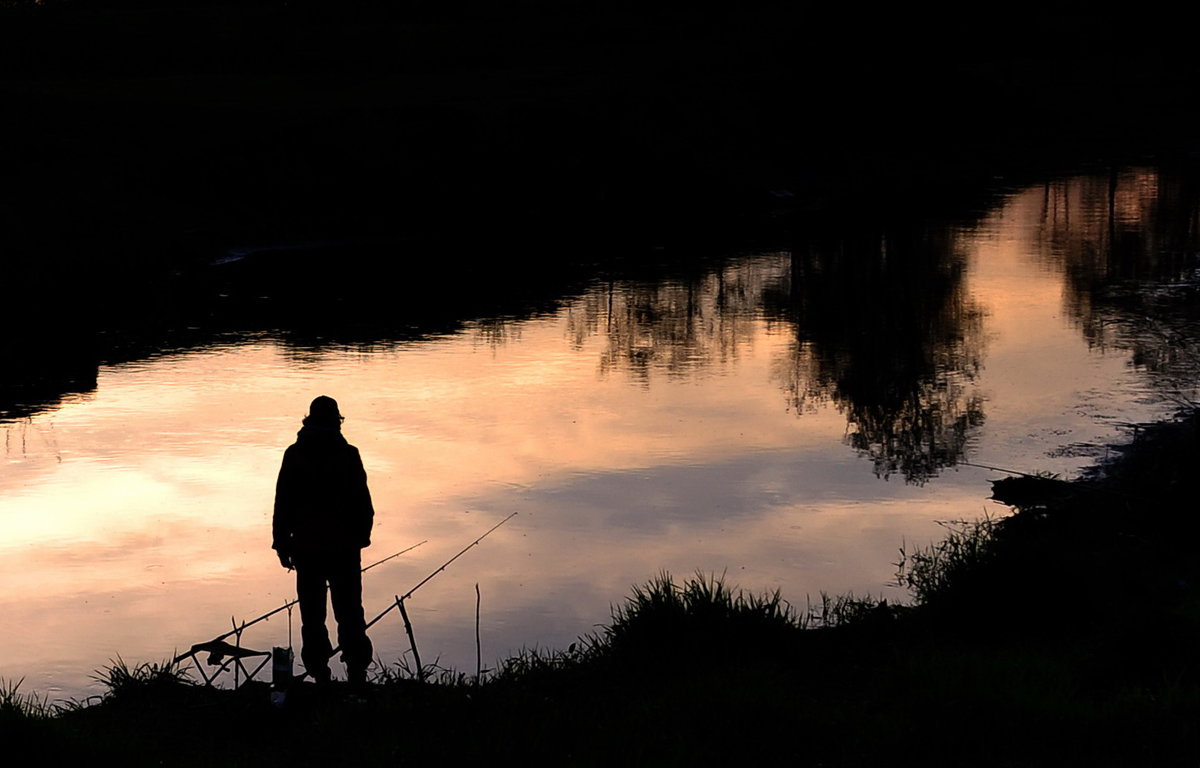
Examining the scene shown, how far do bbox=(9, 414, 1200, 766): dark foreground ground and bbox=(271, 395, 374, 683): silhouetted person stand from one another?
0.57 meters

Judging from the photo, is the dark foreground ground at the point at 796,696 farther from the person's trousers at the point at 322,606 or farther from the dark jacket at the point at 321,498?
the dark jacket at the point at 321,498

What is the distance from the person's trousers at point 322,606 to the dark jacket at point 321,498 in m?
0.12

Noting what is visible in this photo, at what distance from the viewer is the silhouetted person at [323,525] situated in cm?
1120

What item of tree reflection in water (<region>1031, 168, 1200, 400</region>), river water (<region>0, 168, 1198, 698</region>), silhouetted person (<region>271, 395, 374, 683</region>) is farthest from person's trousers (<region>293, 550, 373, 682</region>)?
tree reflection in water (<region>1031, 168, 1200, 400</region>)

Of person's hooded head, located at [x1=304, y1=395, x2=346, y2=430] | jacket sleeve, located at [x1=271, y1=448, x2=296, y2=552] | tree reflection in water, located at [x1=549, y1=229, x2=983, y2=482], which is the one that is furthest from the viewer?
tree reflection in water, located at [x1=549, y1=229, x2=983, y2=482]

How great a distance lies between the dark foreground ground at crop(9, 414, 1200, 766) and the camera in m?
9.50

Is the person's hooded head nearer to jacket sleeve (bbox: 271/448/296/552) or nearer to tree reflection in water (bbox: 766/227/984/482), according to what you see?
jacket sleeve (bbox: 271/448/296/552)

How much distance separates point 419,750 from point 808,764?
2.12m

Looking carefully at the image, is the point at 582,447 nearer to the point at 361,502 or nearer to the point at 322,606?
the point at 322,606

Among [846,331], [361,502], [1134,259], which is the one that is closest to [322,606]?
[361,502]

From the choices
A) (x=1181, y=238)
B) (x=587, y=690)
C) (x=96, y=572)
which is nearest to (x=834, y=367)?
(x=96, y=572)

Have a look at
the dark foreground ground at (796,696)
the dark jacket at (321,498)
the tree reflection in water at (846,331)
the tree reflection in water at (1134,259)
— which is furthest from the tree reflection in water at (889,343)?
the dark jacket at (321,498)

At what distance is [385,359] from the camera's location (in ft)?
91.6

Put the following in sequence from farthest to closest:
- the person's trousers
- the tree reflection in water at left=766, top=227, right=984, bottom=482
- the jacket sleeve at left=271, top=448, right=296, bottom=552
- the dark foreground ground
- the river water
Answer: the tree reflection in water at left=766, top=227, right=984, bottom=482 → the river water → the person's trousers → the jacket sleeve at left=271, top=448, right=296, bottom=552 → the dark foreground ground
